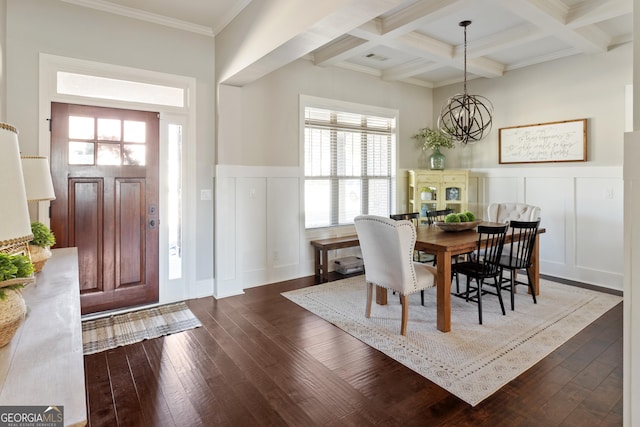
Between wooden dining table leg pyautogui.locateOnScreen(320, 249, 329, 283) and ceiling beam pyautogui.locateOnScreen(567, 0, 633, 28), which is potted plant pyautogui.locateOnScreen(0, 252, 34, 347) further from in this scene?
ceiling beam pyautogui.locateOnScreen(567, 0, 633, 28)

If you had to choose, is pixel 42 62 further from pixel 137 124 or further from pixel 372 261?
pixel 372 261

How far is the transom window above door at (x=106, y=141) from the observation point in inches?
132

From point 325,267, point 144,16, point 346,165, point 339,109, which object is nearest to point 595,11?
point 339,109

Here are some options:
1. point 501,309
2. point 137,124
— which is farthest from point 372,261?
point 137,124

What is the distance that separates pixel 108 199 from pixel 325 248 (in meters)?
2.52

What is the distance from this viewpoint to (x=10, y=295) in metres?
1.19

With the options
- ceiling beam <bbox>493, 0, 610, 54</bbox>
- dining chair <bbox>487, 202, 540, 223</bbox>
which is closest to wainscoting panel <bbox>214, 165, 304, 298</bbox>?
dining chair <bbox>487, 202, 540, 223</bbox>

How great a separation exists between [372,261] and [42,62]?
3.42 m

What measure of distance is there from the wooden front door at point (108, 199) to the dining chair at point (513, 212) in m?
4.12

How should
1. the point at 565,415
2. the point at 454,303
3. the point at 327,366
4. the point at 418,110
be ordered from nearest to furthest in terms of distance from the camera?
1. the point at 565,415
2. the point at 327,366
3. the point at 454,303
4. the point at 418,110

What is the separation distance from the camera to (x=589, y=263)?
4527 mm

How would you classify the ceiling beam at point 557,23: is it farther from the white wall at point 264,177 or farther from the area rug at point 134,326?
the area rug at point 134,326

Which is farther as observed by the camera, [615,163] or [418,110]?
[418,110]

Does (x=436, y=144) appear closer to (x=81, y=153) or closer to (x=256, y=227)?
(x=256, y=227)
